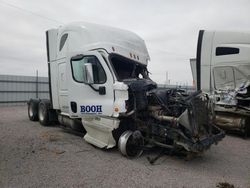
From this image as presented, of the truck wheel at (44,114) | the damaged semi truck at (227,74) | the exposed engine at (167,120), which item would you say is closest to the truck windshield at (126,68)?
the exposed engine at (167,120)

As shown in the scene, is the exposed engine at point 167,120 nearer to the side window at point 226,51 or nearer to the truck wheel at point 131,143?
the truck wheel at point 131,143

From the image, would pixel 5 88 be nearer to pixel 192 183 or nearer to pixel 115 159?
pixel 115 159

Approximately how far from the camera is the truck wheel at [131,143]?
5488mm

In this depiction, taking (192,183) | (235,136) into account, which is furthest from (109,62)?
(235,136)

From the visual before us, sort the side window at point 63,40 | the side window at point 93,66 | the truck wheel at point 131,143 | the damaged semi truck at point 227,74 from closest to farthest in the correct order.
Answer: the truck wheel at point 131,143 < the side window at point 93,66 < the side window at point 63,40 < the damaged semi truck at point 227,74

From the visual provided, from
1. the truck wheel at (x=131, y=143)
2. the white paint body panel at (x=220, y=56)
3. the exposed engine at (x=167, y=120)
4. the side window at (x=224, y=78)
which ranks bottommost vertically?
the truck wheel at (x=131, y=143)

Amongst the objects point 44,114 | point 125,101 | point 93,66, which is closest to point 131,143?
point 125,101

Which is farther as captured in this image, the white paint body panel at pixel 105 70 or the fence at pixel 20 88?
the fence at pixel 20 88

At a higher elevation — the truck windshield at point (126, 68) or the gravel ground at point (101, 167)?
the truck windshield at point (126, 68)

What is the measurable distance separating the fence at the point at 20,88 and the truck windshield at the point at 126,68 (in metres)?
13.1

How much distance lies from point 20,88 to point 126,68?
13522 mm

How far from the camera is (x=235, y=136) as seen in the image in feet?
28.9

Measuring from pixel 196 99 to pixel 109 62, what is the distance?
215cm

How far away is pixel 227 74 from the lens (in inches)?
344
